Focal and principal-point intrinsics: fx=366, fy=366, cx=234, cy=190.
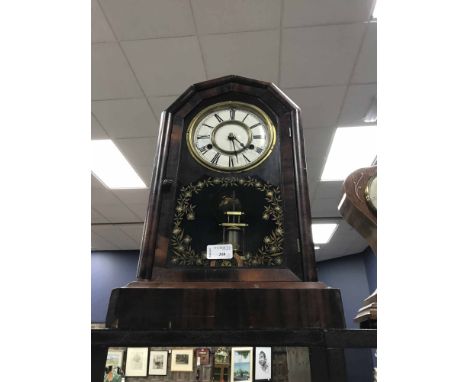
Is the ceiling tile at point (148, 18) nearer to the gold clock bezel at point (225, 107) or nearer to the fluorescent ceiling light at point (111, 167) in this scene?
the gold clock bezel at point (225, 107)

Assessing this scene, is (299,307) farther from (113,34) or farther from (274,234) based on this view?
(113,34)

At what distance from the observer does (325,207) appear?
4.45m

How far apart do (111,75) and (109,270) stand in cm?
483

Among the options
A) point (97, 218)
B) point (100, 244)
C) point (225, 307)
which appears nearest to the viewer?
point (225, 307)

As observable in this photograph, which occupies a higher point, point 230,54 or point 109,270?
point 230,54

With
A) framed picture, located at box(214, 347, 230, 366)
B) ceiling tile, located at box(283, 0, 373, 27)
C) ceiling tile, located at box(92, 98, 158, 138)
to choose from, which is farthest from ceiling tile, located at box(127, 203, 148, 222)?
ceiling tile, located at box(283, 0, 373, 27)

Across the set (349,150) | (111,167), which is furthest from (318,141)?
(111,167)

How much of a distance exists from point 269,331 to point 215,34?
1.75m

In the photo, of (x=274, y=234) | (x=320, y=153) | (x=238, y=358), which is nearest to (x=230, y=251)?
(x=274, y=234)

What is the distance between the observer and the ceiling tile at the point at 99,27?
1798mm

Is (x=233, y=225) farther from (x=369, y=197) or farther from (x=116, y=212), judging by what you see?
(x=116, y=212)

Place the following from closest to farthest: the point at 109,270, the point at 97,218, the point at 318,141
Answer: the point at 318,141 → the point at 97,218 → the point at 109,270

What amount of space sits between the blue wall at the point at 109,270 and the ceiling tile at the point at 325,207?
331 centimetres

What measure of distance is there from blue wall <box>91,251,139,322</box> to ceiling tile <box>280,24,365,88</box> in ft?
15.9
